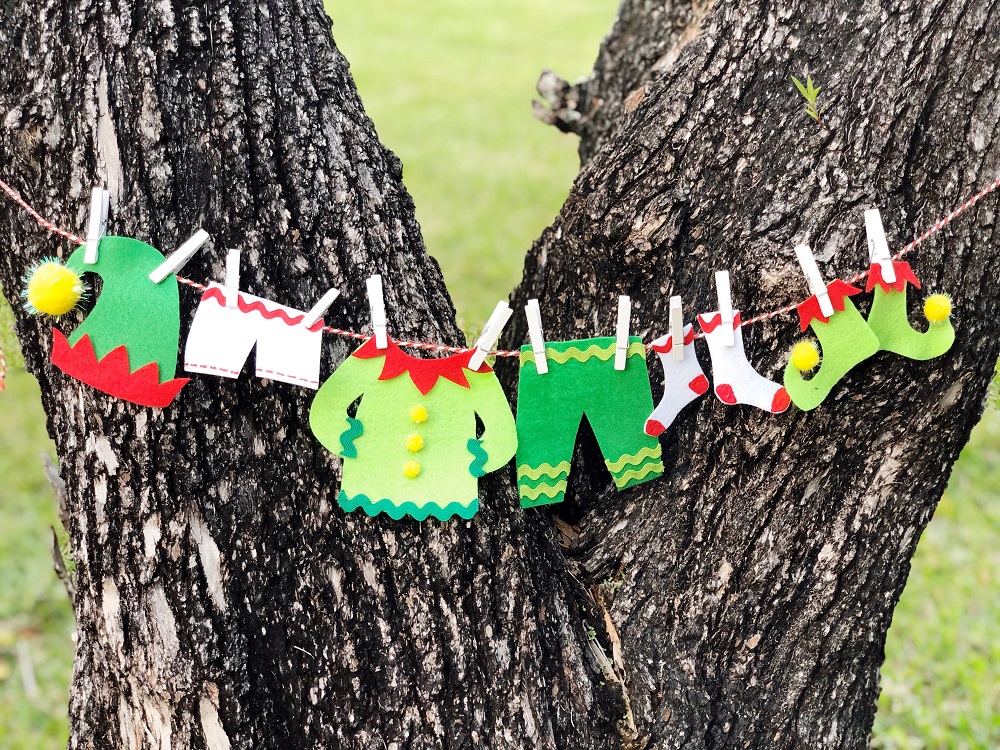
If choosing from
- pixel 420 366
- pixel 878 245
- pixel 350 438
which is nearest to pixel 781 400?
pixel 878 245

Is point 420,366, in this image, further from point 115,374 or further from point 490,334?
point 115,374

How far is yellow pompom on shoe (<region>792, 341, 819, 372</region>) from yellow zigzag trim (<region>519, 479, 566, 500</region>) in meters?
0.45

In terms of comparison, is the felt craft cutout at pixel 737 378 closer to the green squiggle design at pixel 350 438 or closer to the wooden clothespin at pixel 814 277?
the wooden clothespin at pixel 814 277

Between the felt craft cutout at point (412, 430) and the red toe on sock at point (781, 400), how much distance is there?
44 centimetres

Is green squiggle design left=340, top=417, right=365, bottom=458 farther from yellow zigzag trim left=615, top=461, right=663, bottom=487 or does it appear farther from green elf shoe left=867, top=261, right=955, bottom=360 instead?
green elf shoe left=867, top=261, right=955, bottom=360

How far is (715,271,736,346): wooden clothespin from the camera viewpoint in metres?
1.45

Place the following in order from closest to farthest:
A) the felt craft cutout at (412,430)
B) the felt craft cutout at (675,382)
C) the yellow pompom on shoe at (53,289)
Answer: the yellow pompom on shoe at (53,289) → the felt craft cutout at (412,430) → the felt craft cutout at (675,382)

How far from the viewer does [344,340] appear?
1.44m

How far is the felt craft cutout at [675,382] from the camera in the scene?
1.51 metres

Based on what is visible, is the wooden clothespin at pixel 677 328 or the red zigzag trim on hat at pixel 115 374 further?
the wooden clothespin at pixel 677 328

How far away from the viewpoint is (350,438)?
1417 millimetres

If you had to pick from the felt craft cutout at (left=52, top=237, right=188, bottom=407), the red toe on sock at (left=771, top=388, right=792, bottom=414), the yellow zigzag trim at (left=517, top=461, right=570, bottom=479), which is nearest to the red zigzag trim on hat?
the felt craft cutout at (left=52, top=237, right=188, bottom=407)

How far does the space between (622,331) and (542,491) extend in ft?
1.03

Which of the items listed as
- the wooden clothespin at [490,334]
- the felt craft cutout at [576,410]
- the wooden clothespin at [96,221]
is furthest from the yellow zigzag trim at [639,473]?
the wooden clothespin at [96,221]
